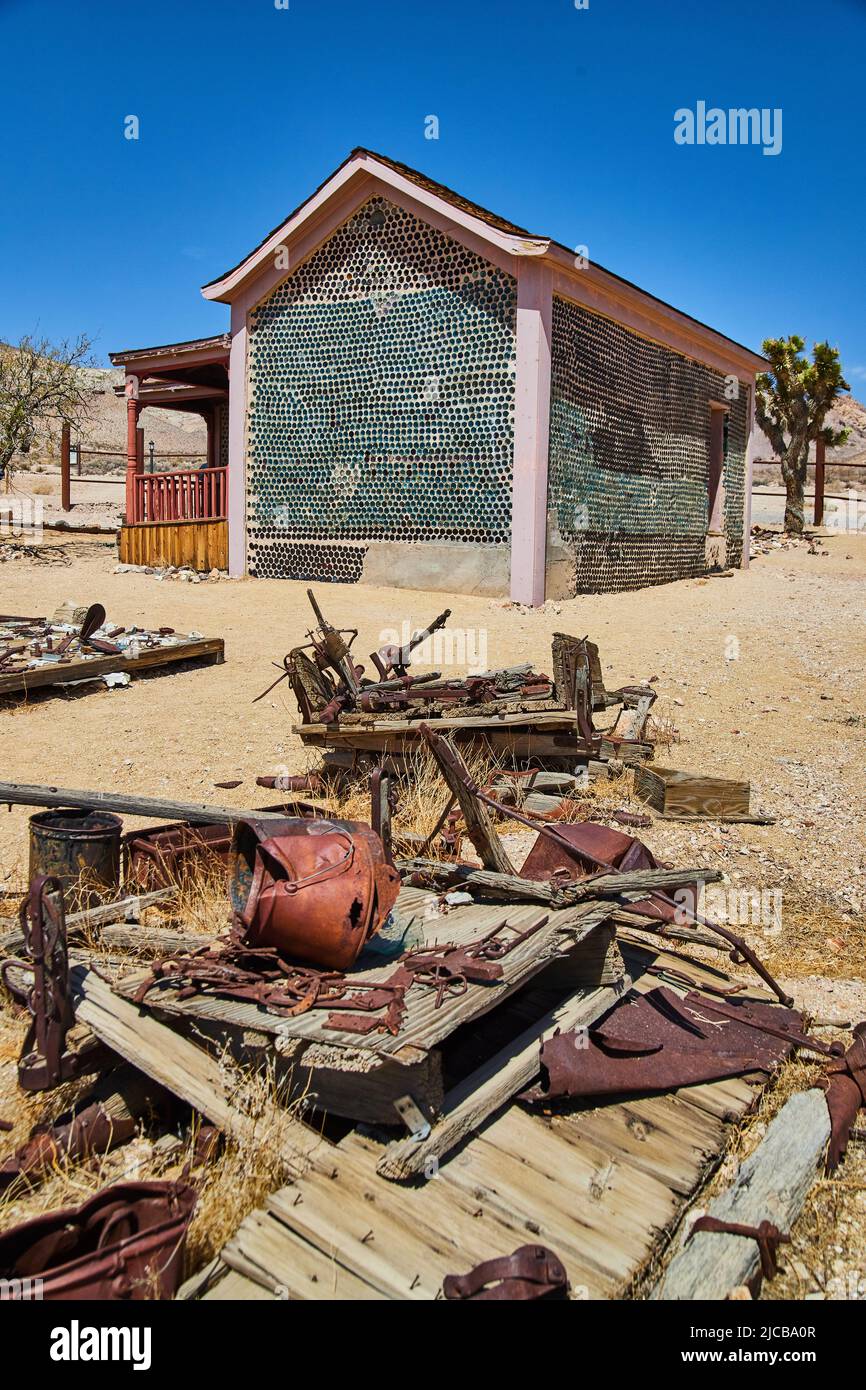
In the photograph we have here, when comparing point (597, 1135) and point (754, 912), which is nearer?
point (597, 1135)

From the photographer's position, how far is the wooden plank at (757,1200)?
2.71 meters

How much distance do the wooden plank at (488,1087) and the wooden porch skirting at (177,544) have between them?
1481 cm

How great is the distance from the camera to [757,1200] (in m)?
3.07

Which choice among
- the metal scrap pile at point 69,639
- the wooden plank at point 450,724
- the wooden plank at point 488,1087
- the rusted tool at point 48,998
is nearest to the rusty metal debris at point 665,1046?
the wooden plank at point 488,1087

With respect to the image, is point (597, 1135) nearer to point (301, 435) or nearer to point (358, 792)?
point (358, 792)

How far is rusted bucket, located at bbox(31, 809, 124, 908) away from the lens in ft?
16.3

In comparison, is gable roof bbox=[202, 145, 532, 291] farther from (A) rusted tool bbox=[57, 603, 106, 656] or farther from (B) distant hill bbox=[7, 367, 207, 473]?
(B) distant hill bbox=[7, 367, 207, 473]

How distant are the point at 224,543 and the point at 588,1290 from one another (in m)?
16.1

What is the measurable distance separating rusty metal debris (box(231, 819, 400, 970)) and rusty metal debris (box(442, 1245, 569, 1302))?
1.21 meters

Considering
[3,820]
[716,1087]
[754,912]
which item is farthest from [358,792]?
[716,1087]

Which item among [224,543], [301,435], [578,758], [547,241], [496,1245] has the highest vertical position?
[547,241]

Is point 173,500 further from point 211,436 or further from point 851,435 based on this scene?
point 851,435

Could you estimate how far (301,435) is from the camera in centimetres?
1656

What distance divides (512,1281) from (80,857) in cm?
318
